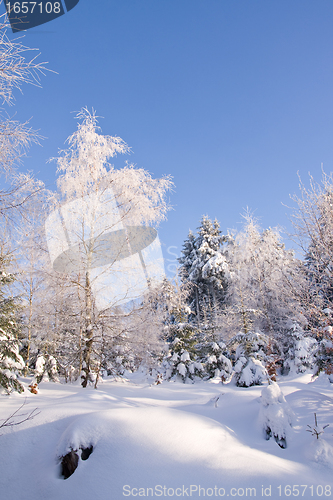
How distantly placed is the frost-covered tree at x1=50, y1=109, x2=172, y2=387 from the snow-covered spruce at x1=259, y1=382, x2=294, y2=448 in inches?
156

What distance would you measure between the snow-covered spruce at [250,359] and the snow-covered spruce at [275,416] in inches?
296

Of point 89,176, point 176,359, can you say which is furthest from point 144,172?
point 176,359

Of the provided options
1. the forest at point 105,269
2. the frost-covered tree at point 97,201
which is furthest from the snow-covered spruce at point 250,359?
the frost-covered tree at point 97,201

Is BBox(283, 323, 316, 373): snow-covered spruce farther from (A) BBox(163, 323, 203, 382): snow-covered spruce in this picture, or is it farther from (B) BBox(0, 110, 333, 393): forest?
(B) BBox(0, 110, 333, 393): forest

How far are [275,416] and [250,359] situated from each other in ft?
27.9

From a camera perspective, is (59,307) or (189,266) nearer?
(59,307)

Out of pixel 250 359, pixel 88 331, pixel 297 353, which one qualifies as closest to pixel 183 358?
pixel 250 359

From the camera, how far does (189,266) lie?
88.2ft

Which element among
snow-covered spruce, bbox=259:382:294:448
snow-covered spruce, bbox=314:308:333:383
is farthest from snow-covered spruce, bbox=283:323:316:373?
snow-covered spruce, bbox=259:382:294:448

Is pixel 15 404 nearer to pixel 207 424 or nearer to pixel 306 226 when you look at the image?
pixel 207 424

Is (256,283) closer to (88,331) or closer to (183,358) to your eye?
(183,358)

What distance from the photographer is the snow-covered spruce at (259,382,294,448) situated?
13.8 feet

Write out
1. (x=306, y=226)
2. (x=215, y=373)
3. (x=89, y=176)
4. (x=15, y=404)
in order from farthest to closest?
(x=215, y=373)
(x=89, y=176)
(x=306, y=226)
(x=15, y=404)

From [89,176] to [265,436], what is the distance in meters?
6.95
